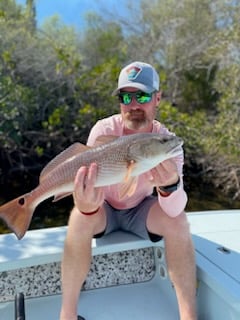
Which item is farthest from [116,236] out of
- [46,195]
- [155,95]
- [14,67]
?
[14,67]

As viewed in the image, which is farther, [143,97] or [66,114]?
[66,114]

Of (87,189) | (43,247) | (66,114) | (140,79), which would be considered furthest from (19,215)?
(66,114)

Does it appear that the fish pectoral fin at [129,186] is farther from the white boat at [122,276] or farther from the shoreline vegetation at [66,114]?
the shoreline vegetation at [66,114]

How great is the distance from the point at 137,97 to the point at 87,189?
50 centimetres

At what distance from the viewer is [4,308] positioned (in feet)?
6.13

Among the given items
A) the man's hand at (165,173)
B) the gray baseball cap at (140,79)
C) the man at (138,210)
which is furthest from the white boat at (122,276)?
the gray baseball cap at (140,79)

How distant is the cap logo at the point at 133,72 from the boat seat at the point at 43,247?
0.71m

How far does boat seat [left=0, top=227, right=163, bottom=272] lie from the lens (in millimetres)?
1798

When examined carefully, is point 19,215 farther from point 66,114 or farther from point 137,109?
point 66,114

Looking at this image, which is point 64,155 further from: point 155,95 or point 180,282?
point 180,282

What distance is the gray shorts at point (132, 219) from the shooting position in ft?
6.15

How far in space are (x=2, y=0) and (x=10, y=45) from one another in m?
1.19

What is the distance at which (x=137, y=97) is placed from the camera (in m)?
1.80

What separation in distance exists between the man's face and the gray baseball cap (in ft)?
0.07
